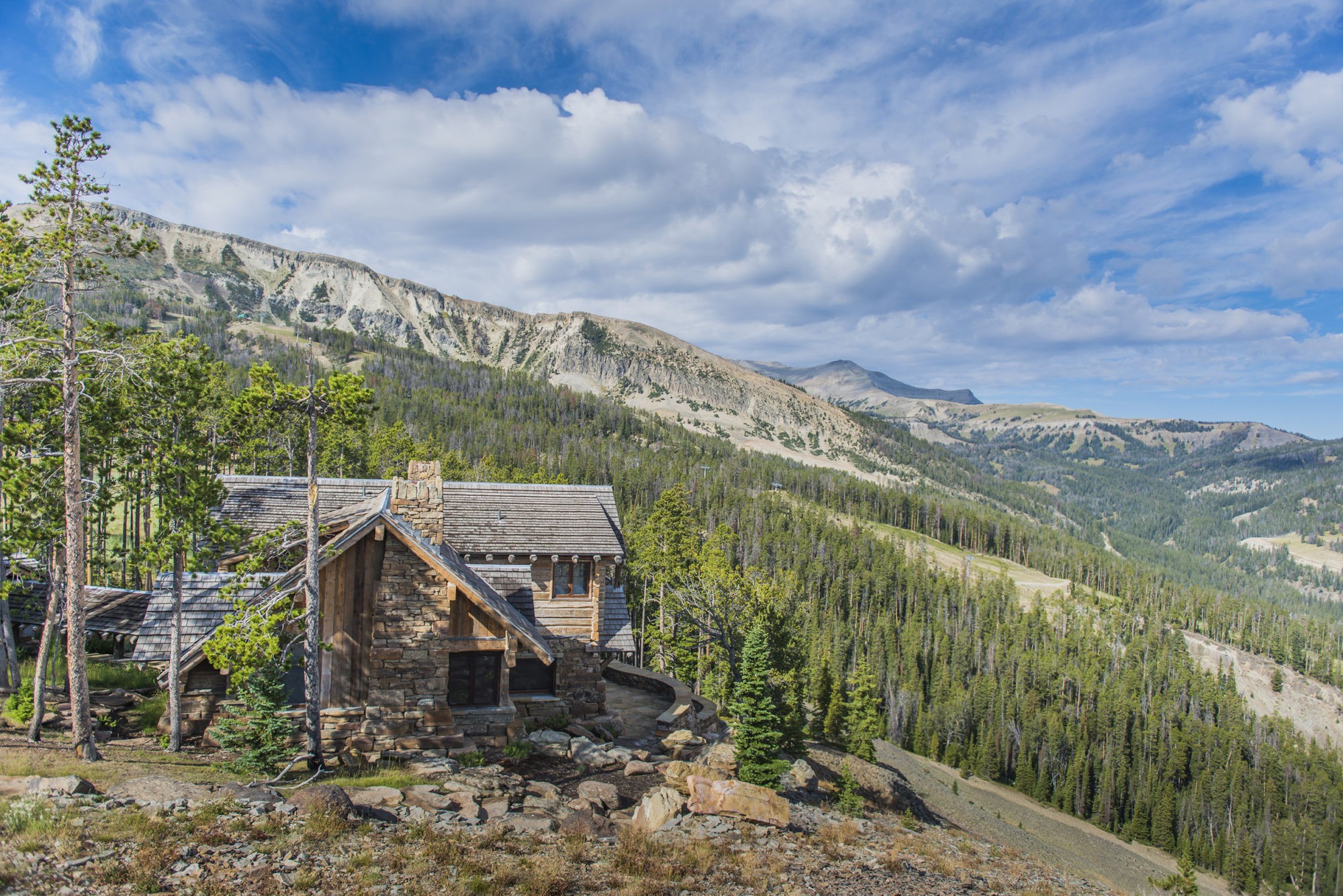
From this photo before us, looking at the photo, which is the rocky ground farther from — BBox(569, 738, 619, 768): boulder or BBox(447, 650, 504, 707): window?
BBox(447, 650, 504, 707): window

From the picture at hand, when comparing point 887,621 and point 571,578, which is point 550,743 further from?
point 887,621

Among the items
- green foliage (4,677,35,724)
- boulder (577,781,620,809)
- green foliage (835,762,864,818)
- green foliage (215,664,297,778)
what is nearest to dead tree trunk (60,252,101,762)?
green foliage (215,664,297,778)

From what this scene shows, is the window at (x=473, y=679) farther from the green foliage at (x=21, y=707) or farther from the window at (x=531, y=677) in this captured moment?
the green foliage at (x=21, y=707)

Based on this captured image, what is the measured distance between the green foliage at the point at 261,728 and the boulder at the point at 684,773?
832cm

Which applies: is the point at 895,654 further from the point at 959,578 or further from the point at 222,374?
the point at 222,374

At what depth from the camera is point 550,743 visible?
17.0 metres

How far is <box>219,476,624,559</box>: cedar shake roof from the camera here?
22562 millimetres

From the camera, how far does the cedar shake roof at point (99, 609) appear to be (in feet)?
80.8

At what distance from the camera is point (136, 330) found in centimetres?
1429

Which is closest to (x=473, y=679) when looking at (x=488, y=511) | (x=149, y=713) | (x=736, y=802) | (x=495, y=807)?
(x=495, y=807)

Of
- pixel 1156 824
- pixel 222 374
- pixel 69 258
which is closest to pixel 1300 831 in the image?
pixel 1156 824

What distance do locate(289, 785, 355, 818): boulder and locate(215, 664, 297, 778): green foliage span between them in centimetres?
212

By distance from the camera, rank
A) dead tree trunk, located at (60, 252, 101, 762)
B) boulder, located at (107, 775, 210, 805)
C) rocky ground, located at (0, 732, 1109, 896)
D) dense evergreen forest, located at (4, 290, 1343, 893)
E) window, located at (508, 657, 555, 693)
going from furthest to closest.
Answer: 1. dense evergreen forest, located at (4, 290, 1343, 893)
2. window, located at (508, 657, 555, 693)
3. dead tree trunk, located at (60, 252, 101, 762)
4. boulder, located at (107, 775, 210, 805)
5. rocky ground, located at (0, 732, 1109, 896)

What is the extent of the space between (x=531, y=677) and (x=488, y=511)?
7.60 meters
